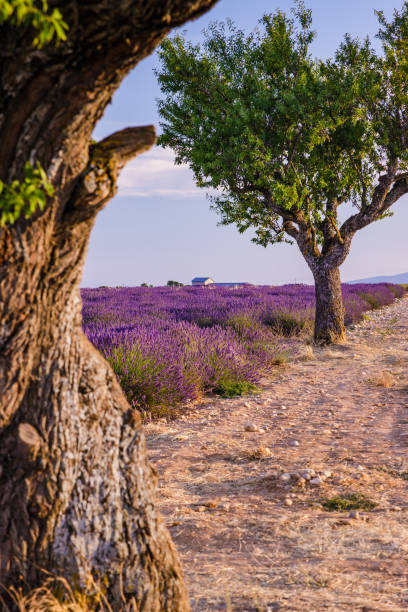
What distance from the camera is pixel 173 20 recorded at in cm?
217

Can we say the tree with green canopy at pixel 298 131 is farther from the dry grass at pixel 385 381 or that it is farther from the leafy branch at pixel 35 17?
the leafy branch at pixel 35 17

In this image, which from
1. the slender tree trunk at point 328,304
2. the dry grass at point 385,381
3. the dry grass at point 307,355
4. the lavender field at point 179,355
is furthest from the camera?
the slender tree trunk at point 328,304

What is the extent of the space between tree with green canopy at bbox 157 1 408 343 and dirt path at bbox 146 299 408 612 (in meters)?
6.39

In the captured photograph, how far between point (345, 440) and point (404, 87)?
12.3 meters

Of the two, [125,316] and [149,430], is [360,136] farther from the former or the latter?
[149,430]

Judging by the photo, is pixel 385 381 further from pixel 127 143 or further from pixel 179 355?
pixel 127 143

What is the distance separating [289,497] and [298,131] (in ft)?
36.3

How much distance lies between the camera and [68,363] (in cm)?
260

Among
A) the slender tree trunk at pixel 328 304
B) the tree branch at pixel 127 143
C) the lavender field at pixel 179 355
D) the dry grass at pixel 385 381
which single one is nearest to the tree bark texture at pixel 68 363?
the tree branch at pixel 127 143

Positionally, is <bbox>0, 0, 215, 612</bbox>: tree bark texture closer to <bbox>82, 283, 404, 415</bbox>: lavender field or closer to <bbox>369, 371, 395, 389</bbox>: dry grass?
<bbox>82, 283, 404, 415</bbox>: lavender field

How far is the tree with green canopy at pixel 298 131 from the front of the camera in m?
13.2

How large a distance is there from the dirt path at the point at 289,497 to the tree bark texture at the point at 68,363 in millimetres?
771

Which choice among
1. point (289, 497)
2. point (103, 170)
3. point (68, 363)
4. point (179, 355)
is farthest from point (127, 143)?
point (179, 355)

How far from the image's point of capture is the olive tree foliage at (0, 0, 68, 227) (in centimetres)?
193
